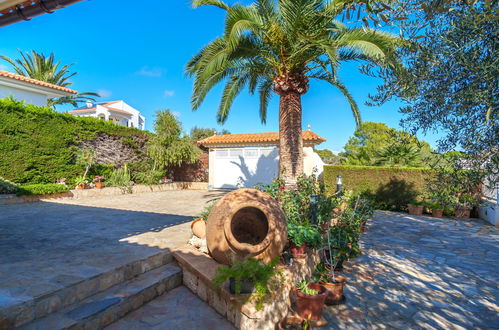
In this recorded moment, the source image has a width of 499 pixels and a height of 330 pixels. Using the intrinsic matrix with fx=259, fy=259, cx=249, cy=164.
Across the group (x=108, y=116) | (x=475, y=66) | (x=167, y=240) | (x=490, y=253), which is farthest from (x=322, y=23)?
(x=108, y=116)

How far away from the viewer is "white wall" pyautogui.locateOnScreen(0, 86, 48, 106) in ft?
46.2

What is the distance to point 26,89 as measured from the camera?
48.4 feet

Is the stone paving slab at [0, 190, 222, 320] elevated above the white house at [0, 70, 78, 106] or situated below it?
below

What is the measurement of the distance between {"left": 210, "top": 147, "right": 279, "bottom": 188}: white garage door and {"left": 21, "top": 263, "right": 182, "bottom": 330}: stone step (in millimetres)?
12812

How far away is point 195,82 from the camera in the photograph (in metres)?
7.51

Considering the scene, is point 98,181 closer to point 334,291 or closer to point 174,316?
point 174,316

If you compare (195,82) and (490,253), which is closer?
(490,253)

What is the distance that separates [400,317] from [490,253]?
432cm

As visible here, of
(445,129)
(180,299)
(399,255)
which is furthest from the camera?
(399,255)

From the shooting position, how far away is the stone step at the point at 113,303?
2.49 m

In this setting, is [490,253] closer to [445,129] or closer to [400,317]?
[400,317]

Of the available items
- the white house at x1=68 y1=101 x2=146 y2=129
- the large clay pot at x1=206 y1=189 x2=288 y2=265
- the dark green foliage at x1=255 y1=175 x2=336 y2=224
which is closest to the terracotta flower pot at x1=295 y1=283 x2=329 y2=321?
the large clay pot at x1=206 y1=189 x2=288 y2=265

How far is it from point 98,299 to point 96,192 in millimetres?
10501

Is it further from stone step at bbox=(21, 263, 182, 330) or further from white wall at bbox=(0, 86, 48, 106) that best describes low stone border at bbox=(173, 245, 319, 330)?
white wall at bbox=(0, 86, 48, 106)
